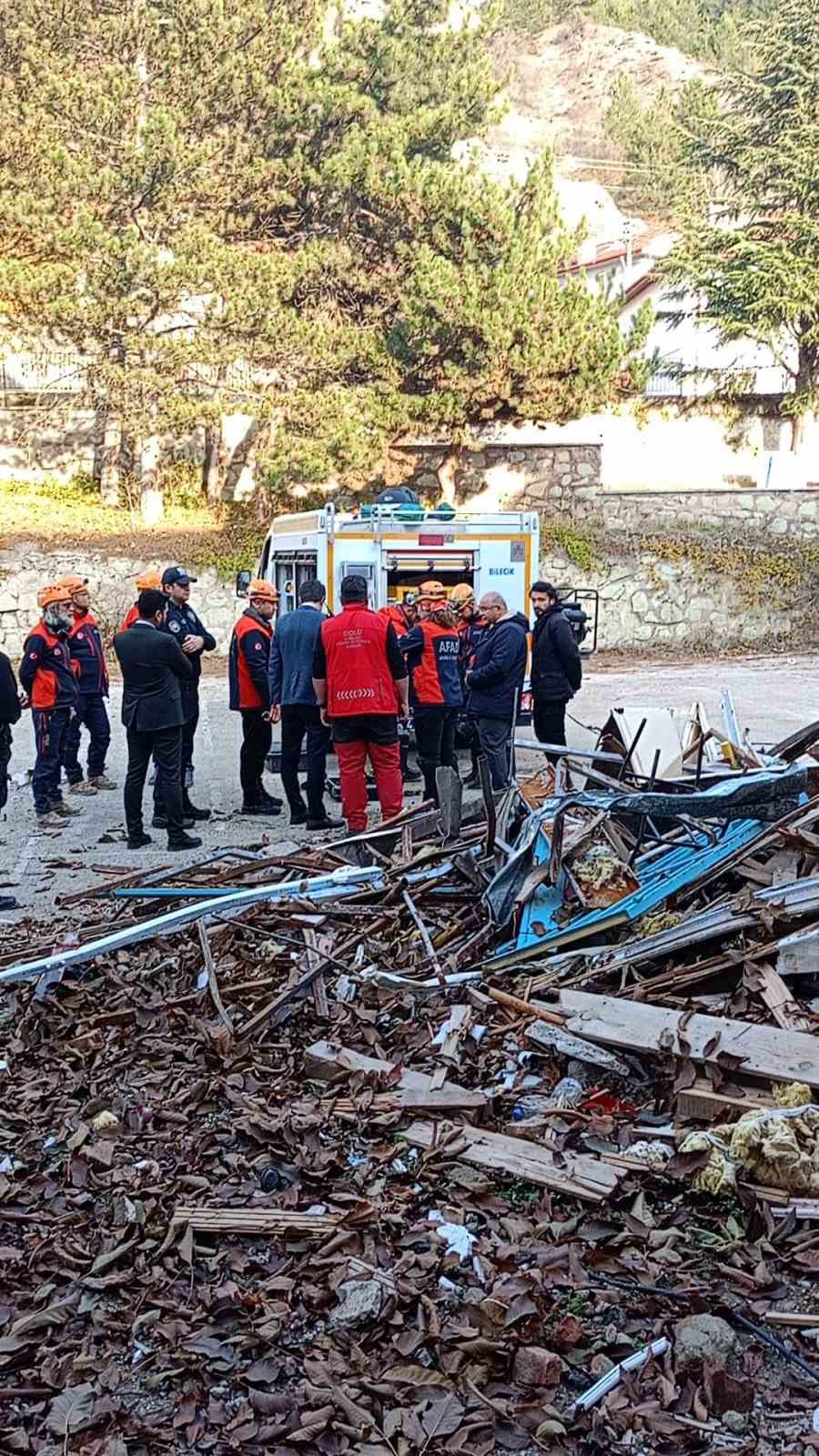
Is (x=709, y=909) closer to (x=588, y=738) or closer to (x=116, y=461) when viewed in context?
(x=588, y=738)

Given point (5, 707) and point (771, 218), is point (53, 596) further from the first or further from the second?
point (771, 218)

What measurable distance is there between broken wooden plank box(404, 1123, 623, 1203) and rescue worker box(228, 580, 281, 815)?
630 cm

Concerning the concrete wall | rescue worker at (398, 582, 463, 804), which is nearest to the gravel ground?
rescue worker at (398, 582, 463, 804)

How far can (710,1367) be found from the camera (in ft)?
11.8

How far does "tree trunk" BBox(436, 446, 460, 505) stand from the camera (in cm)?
2758

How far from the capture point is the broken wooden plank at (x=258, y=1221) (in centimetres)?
434

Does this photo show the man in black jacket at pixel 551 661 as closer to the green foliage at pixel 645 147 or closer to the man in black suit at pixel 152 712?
the man in black suit at pixel 152 712

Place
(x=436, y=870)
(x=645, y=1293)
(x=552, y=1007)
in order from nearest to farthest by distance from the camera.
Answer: (x=645, y=1293), (x=552, y=1007), (x=436, y=870)

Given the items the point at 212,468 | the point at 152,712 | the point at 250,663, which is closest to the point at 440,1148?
the point at 152,712

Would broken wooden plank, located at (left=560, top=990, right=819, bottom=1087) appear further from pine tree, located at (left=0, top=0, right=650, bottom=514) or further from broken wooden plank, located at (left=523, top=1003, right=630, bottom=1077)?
pine tree, located at (left=0, top=0, right=650, bottom=514)

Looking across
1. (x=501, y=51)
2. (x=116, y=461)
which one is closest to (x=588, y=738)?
(x=116, y=461)

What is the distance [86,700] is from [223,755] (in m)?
2.41

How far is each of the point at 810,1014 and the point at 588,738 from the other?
9.52 meters

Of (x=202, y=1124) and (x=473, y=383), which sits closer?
(x=202, y=1124)
